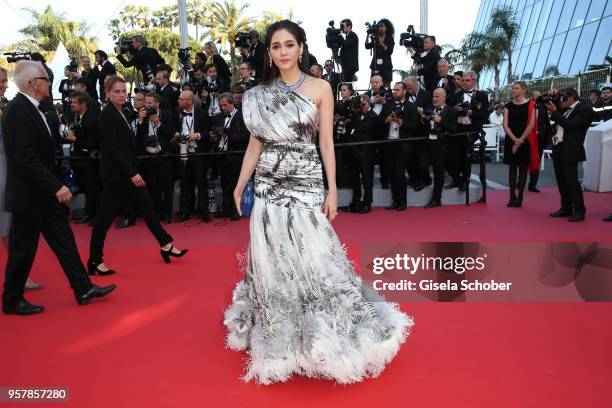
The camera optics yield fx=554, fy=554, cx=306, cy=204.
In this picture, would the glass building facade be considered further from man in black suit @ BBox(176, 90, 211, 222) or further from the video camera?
man in black suit @ BBox(176, 90, 211, 222)

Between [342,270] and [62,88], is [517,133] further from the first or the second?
[62,88]

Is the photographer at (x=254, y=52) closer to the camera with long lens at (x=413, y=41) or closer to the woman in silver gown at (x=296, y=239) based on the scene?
the camera with long lens at (x=413, y=41)

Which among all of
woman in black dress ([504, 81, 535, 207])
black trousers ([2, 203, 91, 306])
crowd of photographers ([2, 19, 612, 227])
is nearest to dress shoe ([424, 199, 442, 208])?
crowd of photographers ([2, 19, 612, 227])

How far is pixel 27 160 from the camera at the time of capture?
369 centimetres

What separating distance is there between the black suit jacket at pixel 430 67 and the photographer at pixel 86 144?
528cm

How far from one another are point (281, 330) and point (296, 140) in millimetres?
982

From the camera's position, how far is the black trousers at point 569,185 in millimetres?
6664

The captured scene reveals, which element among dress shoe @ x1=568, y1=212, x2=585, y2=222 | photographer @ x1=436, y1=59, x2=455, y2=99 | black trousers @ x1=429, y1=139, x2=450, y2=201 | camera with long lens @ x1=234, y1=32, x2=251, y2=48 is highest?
camera with long lens @ x1=234, y1=32, x2=251, y2=48

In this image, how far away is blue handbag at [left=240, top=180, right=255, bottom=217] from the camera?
3.20 meters

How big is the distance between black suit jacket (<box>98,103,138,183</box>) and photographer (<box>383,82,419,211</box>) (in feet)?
13.1

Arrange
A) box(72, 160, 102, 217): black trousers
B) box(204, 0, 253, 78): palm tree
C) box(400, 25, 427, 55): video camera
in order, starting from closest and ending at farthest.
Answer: box(72, 160, 102, 217): black trousers → box(400, 25, 427, 55): video camera → box(204, 0, 253, 78): palm tree

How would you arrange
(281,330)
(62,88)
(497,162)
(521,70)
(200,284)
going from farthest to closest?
1. (521,70)
2. (497,162)
3. (62,88)
4. (200,284)
5. (281,330)

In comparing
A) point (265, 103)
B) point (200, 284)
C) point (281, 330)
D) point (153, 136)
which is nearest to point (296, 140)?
point (265, 103)

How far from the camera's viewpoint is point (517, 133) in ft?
25.0
